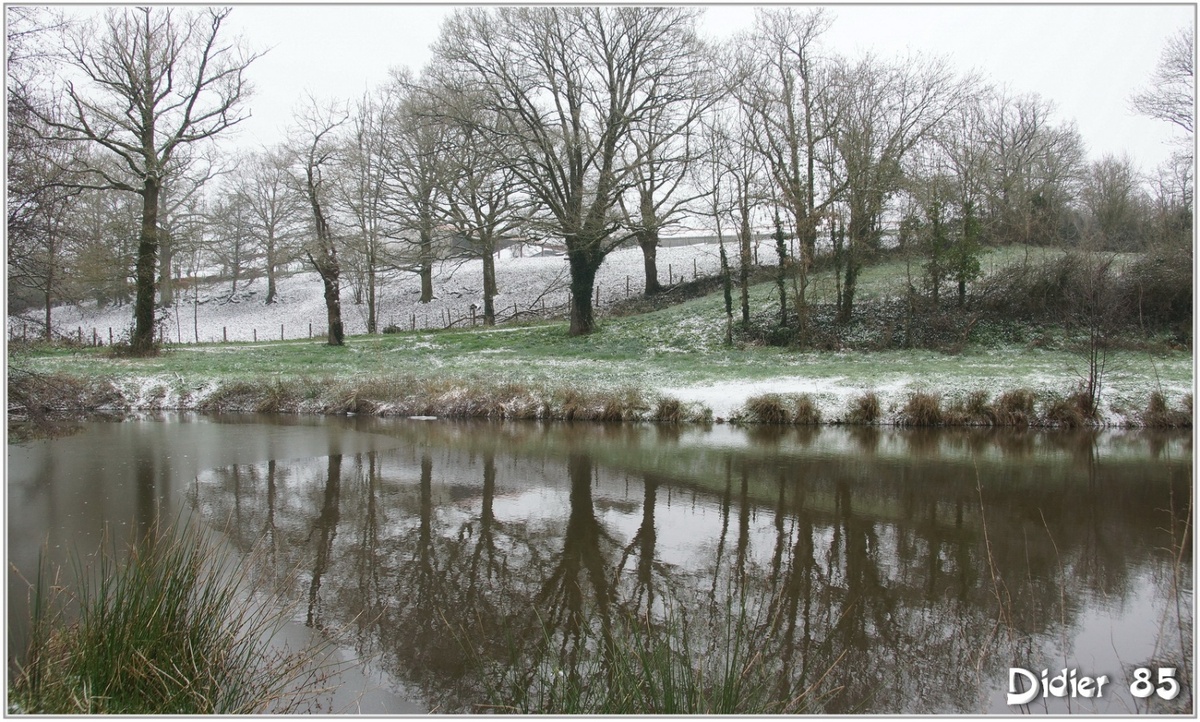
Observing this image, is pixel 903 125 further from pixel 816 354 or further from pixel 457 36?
pixel 457 36

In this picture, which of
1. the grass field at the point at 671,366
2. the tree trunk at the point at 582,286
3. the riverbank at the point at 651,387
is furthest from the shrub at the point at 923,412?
the tree trunk at the point at 582,286

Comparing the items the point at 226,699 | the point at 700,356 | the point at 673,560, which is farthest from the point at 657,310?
the point at 226,699

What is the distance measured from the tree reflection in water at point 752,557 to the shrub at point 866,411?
2505 millimetres

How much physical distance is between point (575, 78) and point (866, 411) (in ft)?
57.1

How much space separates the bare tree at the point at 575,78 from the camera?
2617cm

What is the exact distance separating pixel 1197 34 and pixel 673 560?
645 centimetres

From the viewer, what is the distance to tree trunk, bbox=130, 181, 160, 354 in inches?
993

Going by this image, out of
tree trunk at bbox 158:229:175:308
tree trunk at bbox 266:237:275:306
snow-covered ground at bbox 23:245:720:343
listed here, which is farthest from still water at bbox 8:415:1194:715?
tree trunk at bbox 266:237:275:306

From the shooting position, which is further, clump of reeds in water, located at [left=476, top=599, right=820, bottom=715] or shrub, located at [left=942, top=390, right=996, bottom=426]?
shrub, located at [left=942, top=390, right=996, bottom=426]

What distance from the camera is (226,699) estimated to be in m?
4.03

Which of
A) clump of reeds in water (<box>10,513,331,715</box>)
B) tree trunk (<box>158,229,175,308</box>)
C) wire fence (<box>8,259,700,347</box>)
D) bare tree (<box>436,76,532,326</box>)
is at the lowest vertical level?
clump of reeds in water (<box>10,513,331,715</box>)

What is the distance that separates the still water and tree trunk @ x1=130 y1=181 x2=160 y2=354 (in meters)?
12.6

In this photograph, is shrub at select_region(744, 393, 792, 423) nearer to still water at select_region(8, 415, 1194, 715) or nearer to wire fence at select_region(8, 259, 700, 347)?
still water at select_region(8, 415, 1194, 715)

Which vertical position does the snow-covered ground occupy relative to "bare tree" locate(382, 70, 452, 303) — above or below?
below
